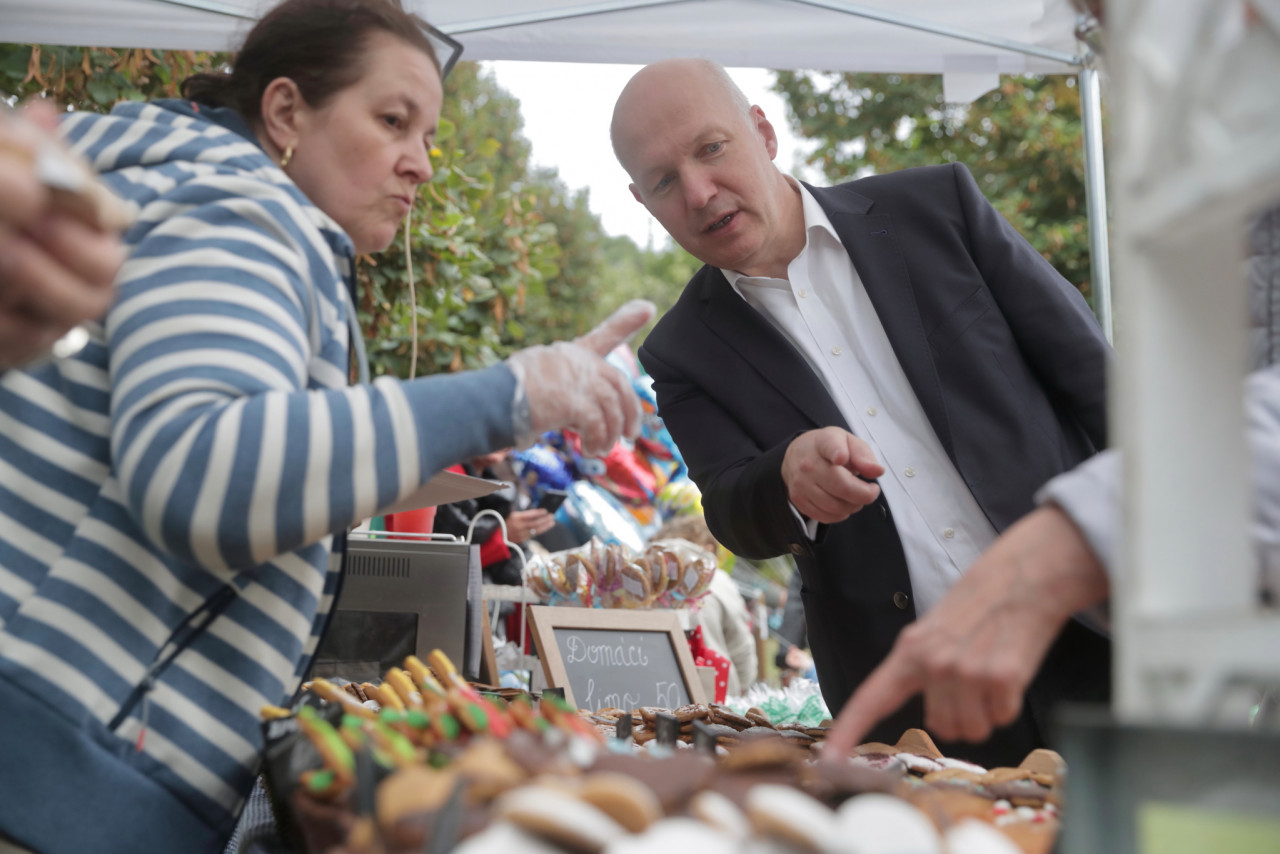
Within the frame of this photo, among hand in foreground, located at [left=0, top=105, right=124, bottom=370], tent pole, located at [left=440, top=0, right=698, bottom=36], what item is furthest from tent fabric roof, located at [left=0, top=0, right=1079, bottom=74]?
hand in foreground, located at [left=0, top=105, right=124, bottom=370]

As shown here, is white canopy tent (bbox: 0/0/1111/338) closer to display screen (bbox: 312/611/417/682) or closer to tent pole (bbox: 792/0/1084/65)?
tent pole (bbox: 792/0/1084/65)

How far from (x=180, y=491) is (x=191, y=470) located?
0.07 feet

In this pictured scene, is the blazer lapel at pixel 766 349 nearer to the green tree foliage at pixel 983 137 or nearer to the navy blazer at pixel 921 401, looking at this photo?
the navy blazer at pixel 921 401

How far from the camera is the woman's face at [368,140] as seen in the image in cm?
126

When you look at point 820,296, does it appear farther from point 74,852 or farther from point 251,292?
point 74,852

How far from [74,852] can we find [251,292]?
54 centimetres

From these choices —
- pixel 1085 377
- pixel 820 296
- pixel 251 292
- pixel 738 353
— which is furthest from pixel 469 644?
pixel 251 292

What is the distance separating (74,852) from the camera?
97cm

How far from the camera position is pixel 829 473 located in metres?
1.52

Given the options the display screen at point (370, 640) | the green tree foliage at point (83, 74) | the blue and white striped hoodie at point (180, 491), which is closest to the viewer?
the blue and white striped hoodie at point (180, 491)

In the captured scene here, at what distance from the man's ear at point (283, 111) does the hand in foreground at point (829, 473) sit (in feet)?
2.69

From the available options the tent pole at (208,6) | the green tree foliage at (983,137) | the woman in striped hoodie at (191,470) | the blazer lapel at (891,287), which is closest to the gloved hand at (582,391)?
the woman in striped hoodie at (191,470)

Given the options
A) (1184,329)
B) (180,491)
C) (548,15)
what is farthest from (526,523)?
(1184,329)

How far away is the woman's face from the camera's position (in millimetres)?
1263
